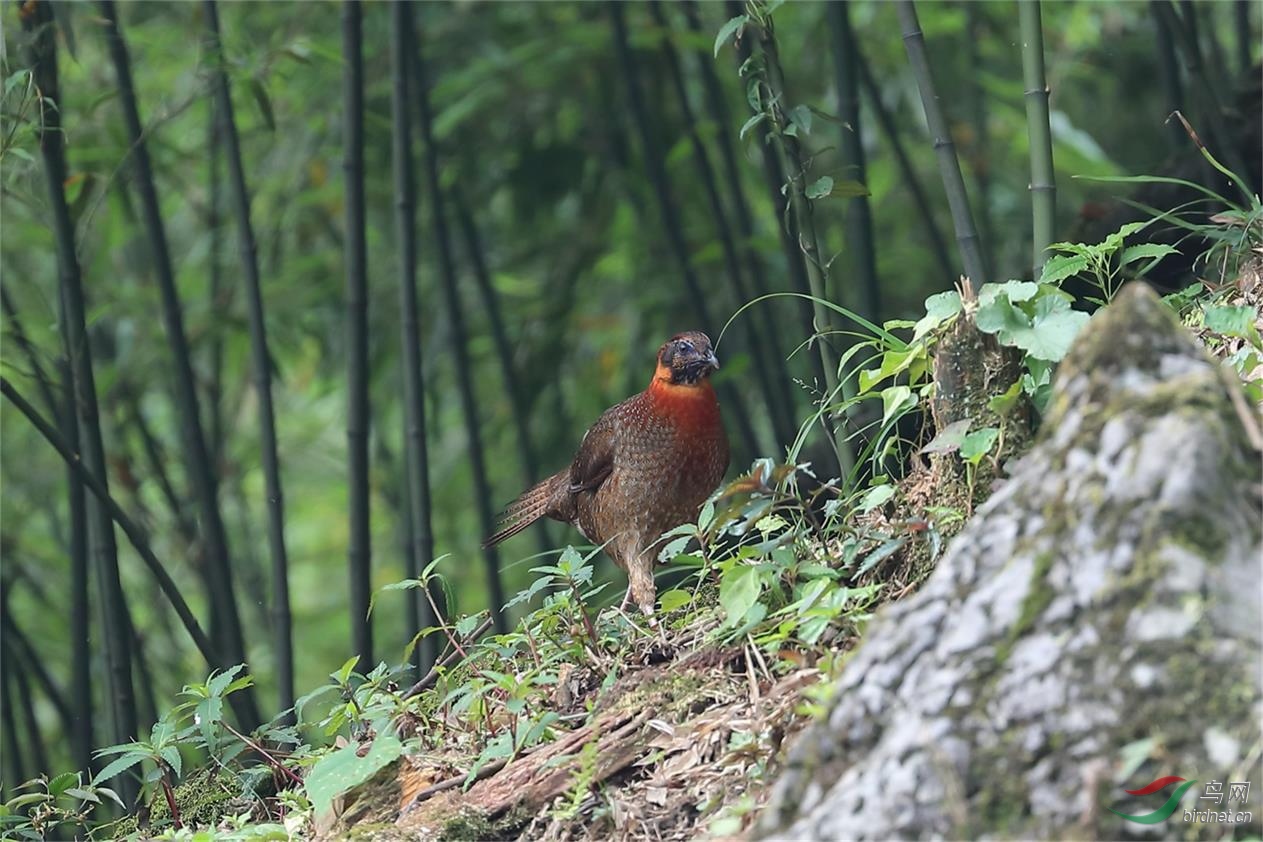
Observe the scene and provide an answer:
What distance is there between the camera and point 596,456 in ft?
11.8

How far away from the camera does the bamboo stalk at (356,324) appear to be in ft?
11.4

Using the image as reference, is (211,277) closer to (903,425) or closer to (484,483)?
(484,483)

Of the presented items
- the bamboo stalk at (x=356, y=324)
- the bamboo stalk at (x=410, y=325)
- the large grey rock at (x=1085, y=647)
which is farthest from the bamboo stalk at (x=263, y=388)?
the large grey rock at (x=1085, y=647)

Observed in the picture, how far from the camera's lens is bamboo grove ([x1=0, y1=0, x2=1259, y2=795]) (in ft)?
11.6

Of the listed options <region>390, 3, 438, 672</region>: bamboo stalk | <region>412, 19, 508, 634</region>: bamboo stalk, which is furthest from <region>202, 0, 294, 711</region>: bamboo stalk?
<region>412, 19, 508, 634</region>: bamboo stalk

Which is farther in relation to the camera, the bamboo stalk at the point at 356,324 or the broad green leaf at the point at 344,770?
the bamboo stalk at the point at 356,324

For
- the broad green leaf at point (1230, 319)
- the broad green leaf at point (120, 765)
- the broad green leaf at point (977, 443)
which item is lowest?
the broad green leaf at point (120, 765)

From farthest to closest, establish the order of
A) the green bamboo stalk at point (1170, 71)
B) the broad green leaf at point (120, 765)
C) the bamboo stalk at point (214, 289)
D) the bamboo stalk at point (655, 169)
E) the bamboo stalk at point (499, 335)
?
the bamboo stalk at point (214, 289), the bamboo stalk at point (499, 335), the bamboo stalk at point (655, 169), the green bamboo stalk at point (1170, 71), the broad green leaf at point (120, 765)

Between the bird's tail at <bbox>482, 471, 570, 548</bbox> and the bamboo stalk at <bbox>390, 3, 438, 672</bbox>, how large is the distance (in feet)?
0.86

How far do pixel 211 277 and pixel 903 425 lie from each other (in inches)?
136

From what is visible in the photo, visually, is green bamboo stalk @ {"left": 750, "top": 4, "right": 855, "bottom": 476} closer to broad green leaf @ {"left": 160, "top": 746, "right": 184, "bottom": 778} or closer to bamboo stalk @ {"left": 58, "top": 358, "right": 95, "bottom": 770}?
broad green leaf @ {"left": 160, "top": 746, "right": 184, "bottom": 778}

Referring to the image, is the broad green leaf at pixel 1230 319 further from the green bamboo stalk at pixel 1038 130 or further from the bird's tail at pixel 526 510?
the bird's tail at pixel 526 510

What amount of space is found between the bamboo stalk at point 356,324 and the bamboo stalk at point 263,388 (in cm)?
16

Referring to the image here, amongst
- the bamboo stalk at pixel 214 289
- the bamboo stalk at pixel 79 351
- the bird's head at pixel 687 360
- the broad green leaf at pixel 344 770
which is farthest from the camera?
the bamboo stalk at pixel 214 289
